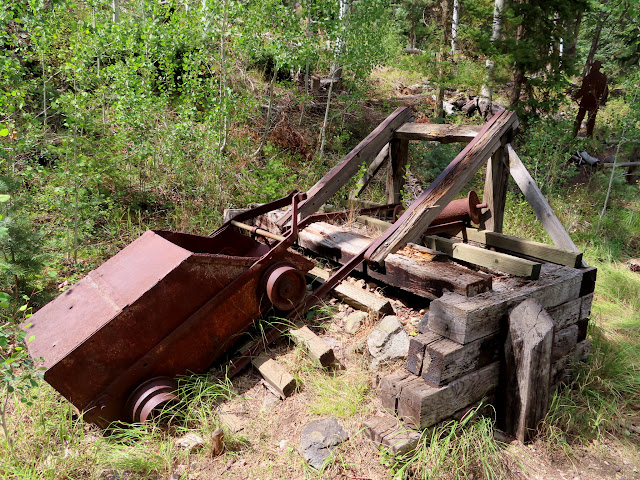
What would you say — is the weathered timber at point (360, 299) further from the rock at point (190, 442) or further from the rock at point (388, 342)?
the rock at point (190, 442)

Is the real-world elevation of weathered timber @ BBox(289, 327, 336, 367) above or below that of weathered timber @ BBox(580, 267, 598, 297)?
below

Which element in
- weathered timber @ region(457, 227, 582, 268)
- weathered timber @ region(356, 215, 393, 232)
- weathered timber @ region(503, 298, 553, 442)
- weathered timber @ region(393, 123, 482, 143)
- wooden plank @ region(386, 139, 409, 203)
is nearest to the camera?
weathered timber @ region(503, 298, 553, 442)

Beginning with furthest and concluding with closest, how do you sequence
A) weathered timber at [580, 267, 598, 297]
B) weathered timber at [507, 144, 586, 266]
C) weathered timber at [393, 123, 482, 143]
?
1. weathered timber at [393, 123, 482, 143]
2. weathered timber at [507, 144, 586, 266]
3. weathered timber at [580, 267, 598, 297]

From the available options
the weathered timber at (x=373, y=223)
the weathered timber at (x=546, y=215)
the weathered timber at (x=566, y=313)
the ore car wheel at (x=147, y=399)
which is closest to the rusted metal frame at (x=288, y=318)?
the ore car wheel at (x=147, y=399)

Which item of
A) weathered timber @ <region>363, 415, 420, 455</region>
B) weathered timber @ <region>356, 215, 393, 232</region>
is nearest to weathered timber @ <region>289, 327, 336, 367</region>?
weathered timber @ <region>363, 415, 420, 455</region>

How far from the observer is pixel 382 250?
3336mm

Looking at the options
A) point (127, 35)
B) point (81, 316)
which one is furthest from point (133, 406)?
point (127, 35)

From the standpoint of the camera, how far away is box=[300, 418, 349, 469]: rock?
2357 millimetres

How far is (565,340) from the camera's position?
10.4ft

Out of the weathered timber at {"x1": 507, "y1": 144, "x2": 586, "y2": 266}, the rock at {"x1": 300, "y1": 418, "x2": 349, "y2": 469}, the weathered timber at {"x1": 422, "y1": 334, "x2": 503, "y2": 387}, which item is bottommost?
the rock at {"x1": 300, "y1": 418, "x2": 349, "y2": 469}

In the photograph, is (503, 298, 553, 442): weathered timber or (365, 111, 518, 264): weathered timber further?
(365, 111, 518, 264): weathered timber

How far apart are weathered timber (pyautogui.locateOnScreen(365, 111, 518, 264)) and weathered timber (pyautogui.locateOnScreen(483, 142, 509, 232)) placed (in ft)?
1.03

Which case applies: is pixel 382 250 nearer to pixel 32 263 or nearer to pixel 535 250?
pixel 535 250

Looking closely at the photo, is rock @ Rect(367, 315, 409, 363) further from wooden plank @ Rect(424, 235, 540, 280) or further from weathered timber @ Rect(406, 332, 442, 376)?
wooden plank @ Rect(424, 235, 540, 280)
